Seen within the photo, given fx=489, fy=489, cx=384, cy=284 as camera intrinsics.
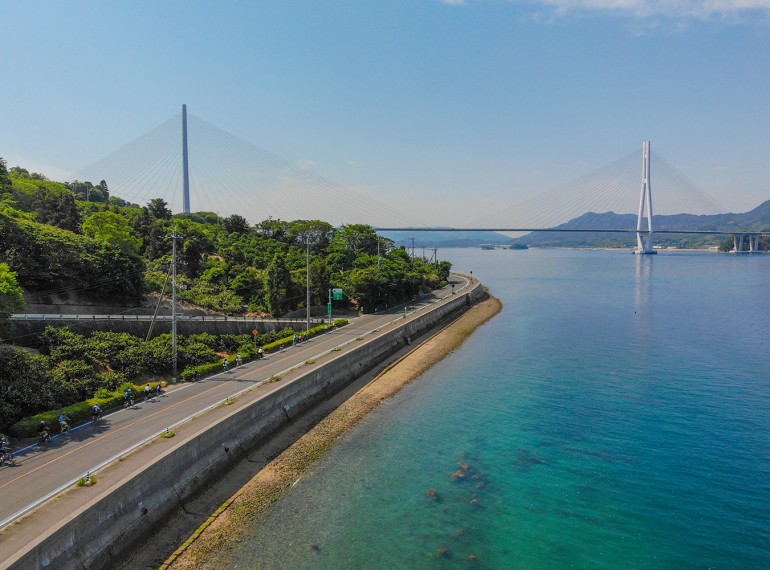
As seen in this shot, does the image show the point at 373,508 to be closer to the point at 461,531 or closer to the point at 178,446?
the point at 461,531

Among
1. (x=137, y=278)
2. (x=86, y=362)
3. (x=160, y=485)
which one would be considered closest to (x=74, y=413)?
(x=86, y=362)

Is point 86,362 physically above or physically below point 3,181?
below

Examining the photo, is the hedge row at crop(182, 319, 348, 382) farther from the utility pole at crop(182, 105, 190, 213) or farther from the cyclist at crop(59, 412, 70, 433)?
the utility pole at crop(182, 105, 190, 213)

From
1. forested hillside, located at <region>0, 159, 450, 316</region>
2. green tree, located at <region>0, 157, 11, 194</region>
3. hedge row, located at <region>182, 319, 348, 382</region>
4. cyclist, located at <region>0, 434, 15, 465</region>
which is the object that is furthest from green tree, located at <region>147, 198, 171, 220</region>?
cyclist, located at <region>0, 434, 15, 465</region>

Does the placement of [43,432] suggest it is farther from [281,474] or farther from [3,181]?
[3,181]

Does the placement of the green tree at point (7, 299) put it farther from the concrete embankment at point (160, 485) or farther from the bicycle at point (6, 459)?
the concrete embankment at point (160, 485)

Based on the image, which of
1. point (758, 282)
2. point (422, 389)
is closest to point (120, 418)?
point (422, 389)

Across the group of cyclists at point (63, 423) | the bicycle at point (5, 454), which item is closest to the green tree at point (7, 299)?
the group of cyclists at point (63, 423)
